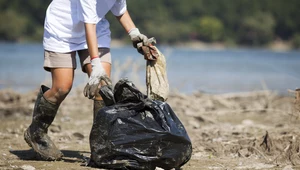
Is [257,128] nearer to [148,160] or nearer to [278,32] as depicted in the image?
[148,160]

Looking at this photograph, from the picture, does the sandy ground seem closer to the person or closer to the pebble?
the pebble

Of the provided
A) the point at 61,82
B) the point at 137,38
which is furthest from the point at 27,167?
the point at 137,38

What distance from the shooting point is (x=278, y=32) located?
91938 millimetres

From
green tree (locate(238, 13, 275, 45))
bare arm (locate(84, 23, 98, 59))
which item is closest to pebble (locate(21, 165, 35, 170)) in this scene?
bare arm (locate(84, 23, 98, 59))

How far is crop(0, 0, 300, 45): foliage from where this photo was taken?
→ 244 ft

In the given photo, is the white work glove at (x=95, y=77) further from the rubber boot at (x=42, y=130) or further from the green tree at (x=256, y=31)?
the green tree at (x=256, y=31)

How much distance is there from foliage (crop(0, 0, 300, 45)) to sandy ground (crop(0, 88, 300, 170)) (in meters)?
56.5

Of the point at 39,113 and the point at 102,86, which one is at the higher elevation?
the point at 102,86

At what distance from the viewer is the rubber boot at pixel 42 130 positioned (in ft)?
15.4

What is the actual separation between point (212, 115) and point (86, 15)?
4.18 metres

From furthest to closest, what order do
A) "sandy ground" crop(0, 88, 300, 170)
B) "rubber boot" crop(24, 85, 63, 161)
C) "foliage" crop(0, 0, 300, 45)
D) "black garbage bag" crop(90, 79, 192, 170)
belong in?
"foliage" crop(0, 0, 300, 45) < "sandy ground" crop(0, 88, 300, 170) < "rubber boot" crop(24, 85, 63, 161) < "black garbage bag" crop(90, 79, 192, 170)

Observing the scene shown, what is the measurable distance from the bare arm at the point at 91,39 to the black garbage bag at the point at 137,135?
1.05 ft

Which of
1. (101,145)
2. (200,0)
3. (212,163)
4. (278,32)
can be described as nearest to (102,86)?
(101,145)

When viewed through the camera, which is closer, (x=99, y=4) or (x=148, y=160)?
(x=148, y=160)
